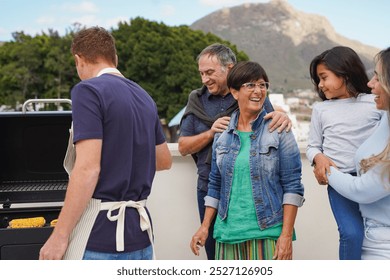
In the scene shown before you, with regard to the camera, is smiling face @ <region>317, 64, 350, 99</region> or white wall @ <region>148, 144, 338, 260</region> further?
white wall @ <region>148, 144, 338, 260</region>

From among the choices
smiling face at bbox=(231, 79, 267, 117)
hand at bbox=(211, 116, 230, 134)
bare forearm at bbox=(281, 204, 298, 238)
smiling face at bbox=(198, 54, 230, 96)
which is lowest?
bare forearm at bbox=(281, 204, 298, 238)

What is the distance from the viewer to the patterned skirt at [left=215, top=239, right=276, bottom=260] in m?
2.30

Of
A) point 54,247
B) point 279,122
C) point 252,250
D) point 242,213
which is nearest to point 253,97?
point 279,122

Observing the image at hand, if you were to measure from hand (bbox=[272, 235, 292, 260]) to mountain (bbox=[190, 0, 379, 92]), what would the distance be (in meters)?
114

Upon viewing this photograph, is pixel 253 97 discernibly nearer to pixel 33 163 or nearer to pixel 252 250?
pixel 252 250

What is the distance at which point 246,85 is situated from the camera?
2354 millimetres

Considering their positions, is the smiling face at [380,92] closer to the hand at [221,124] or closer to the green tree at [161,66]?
the hand at [221,124]

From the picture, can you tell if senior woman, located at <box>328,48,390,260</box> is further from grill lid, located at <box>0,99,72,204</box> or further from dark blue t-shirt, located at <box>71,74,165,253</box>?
grill lid, located at <box>0,99,72,204</box>

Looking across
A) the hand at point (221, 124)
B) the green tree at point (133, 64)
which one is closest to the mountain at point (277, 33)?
the green tree at point (133, 64)

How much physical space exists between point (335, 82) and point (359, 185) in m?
0.57

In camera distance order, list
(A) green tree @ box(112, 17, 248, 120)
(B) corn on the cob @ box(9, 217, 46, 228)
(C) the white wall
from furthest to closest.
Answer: (A) green tree @ box(112, 17, 248, 120) < (C) the white wall < (B) corn on the cob @ box(9, 217, 46, 228)

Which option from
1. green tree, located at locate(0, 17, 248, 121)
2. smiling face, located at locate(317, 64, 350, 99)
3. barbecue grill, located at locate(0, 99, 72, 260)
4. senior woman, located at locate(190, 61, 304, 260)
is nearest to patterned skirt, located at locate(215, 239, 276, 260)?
senior woman, located at locate(190, 61, 304, 260)
